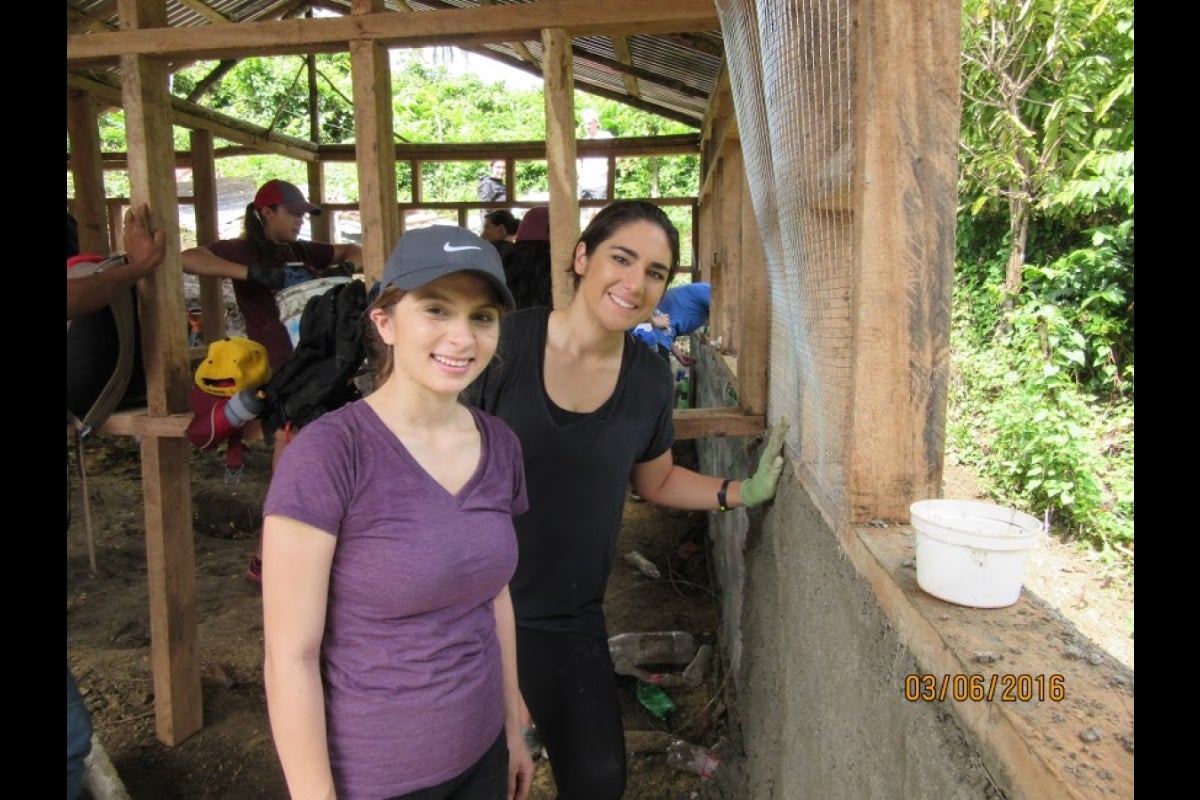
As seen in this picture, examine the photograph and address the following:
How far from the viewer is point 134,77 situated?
9.19 feet

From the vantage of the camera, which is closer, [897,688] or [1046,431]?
[897,688]

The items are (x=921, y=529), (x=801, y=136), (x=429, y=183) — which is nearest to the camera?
(x=921, y=529)

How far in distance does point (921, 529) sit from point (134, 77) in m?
3.09

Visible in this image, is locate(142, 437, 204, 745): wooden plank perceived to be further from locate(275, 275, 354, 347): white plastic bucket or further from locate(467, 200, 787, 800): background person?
locate(467, 200, 787, 800): background person

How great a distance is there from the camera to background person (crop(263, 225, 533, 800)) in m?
1.33

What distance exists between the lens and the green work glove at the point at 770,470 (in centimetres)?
Result: 219

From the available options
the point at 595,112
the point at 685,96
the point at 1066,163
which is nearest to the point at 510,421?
the point at 1066,163

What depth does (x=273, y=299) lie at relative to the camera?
13.3 ft

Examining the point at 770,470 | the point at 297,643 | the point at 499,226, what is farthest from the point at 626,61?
the point at 297,643

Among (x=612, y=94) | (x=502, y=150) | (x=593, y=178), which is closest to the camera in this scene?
(x=502, y=150)

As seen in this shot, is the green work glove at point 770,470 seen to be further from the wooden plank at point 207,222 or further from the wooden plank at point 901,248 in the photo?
the wooden plank at point 207,222

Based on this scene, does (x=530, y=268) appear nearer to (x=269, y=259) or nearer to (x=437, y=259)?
(x=269, y=259)
